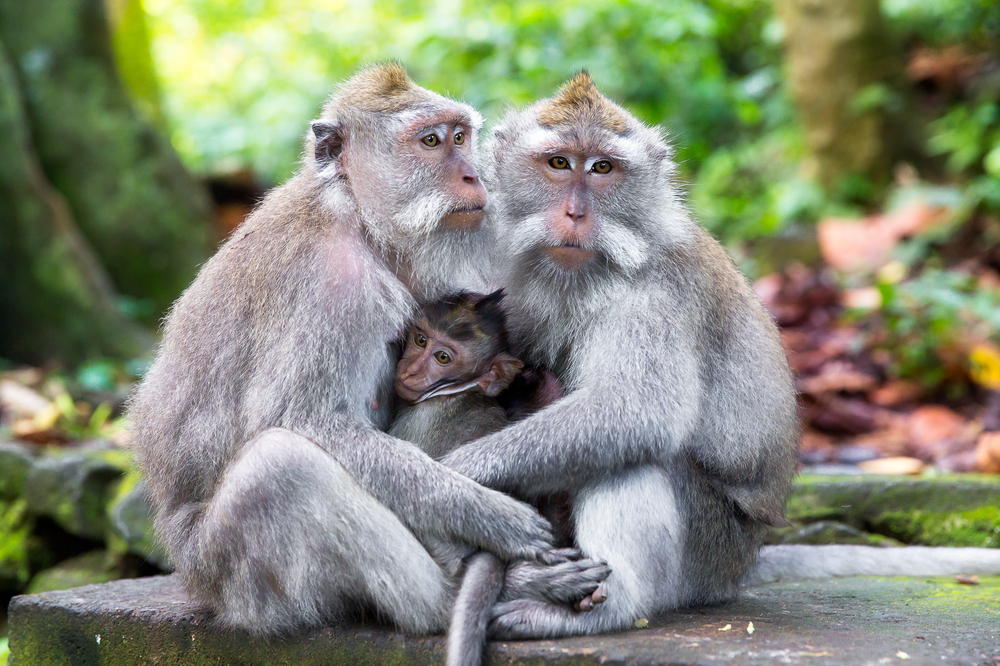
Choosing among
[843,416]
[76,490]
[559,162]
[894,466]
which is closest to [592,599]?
[559,162]

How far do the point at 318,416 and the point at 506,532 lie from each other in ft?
2.57

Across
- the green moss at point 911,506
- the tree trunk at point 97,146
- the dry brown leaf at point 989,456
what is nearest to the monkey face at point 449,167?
the green moss at point 911,506

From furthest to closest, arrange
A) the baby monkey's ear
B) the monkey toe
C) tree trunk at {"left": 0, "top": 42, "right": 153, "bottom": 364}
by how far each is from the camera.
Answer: tree trunk at {"left": 0, "top": 42, "right": 153, "bottom": 364} < the baby monkey's ear < the monkey toe

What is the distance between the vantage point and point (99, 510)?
586 centimetres

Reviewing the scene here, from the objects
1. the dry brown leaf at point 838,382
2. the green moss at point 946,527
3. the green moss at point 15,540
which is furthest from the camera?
the dry brown leaf at point 838,382

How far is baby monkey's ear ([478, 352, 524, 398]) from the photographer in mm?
3994

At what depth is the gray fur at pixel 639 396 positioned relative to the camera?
3.56 meters

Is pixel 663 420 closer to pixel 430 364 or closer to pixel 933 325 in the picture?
pixel 430 364

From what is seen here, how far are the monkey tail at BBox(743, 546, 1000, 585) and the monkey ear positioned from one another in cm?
262

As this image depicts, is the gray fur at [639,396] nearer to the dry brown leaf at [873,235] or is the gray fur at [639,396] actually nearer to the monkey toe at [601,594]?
the monkey toe at [601,594]

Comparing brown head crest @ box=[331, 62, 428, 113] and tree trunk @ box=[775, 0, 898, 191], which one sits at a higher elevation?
tree trunk @ box=[775, 0, 898, 191]

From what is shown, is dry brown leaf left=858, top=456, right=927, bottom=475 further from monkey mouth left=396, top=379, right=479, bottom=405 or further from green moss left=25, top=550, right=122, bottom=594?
green moss left=25, top=550, right=122, bottom=594

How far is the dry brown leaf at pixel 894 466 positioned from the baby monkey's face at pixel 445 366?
3572 millimetres

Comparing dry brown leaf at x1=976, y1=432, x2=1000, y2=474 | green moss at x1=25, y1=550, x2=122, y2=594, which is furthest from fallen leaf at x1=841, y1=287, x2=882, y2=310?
green moss at x1=25, y1=550, x2=122, y2=594
